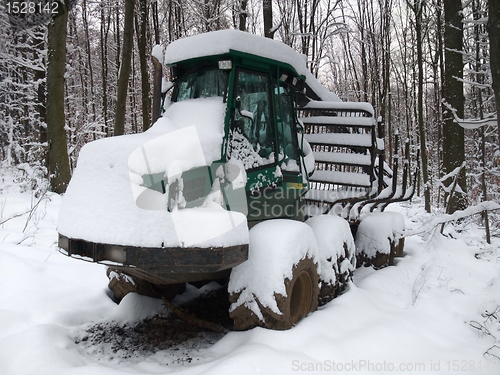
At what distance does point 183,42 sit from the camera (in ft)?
13.0

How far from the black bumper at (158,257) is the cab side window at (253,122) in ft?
3.69

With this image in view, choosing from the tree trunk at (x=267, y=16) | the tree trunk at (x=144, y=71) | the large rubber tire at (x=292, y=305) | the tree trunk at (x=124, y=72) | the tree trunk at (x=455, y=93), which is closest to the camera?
the large rubber tire at (x=292, y=305)

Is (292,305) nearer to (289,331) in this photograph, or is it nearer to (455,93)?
(289,331)

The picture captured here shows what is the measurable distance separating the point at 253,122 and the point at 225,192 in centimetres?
97

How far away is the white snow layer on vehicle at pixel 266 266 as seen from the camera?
3176 millimetres

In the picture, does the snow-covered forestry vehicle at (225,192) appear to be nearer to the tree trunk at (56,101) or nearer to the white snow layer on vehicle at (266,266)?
the white snow layer on vehicle at (266,266)

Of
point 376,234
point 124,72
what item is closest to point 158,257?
point 376,234

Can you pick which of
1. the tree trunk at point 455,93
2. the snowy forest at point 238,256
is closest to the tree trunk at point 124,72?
the snowy forest at point 238,256

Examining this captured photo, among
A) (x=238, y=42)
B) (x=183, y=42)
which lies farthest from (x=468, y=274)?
(x=183, y=42)

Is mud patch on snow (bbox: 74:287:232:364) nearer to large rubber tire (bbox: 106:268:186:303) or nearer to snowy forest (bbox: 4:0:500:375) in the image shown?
snowy forest (bbox: 4:0:500:375)

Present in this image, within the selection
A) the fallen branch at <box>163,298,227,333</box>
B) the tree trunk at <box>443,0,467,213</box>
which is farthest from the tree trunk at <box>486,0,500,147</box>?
the tree trunk at <box>443,0,467,213</box>

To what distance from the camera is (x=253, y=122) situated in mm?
3928

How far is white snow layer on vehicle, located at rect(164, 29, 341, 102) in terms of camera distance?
143 inches

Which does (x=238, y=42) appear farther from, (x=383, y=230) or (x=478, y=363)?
(x=383, y=230)
